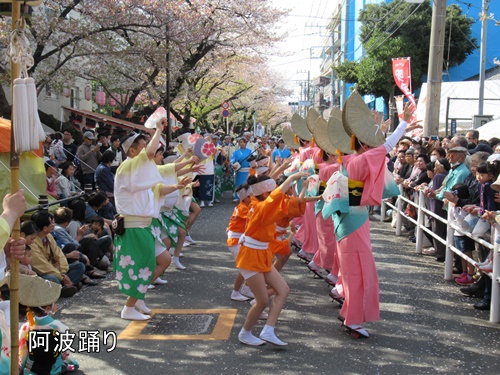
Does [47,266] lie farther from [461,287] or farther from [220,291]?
[461,287]

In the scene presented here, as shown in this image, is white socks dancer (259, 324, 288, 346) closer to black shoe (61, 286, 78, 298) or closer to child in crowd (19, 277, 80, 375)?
child in crowd (19, 277, 80, 375)

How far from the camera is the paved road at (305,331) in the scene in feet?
16.0

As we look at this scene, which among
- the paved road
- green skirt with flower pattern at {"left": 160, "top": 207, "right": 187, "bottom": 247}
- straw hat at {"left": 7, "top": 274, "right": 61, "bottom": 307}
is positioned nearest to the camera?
straw hat at {"left": 7, "top": 274, "right": 61, "bottom": 307}

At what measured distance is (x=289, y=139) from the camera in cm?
1151

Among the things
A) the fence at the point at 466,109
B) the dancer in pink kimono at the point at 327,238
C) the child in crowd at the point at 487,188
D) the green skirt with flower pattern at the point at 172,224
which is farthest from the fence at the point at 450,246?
the fence at the point at 466,109

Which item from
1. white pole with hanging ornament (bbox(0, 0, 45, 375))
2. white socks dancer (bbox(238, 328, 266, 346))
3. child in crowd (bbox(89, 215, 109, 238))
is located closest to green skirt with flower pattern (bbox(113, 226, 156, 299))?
white socks dancer (bbox(238, 328, 266, 346))

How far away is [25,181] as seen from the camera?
348 inches

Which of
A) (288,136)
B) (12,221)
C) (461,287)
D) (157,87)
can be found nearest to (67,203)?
(288,136)

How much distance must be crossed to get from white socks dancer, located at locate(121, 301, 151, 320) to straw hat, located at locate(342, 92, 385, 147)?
2.88m

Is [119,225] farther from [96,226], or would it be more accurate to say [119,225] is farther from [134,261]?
[96,226]

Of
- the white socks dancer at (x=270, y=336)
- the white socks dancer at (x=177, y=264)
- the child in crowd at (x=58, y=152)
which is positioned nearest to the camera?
the white socks dancer at (x=270, y=336)

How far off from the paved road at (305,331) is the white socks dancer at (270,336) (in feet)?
0.26

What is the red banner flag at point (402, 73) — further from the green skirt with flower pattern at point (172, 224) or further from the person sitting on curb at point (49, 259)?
the person sitting on curb at point (49, 259)

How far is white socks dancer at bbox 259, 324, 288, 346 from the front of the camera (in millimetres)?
5262
